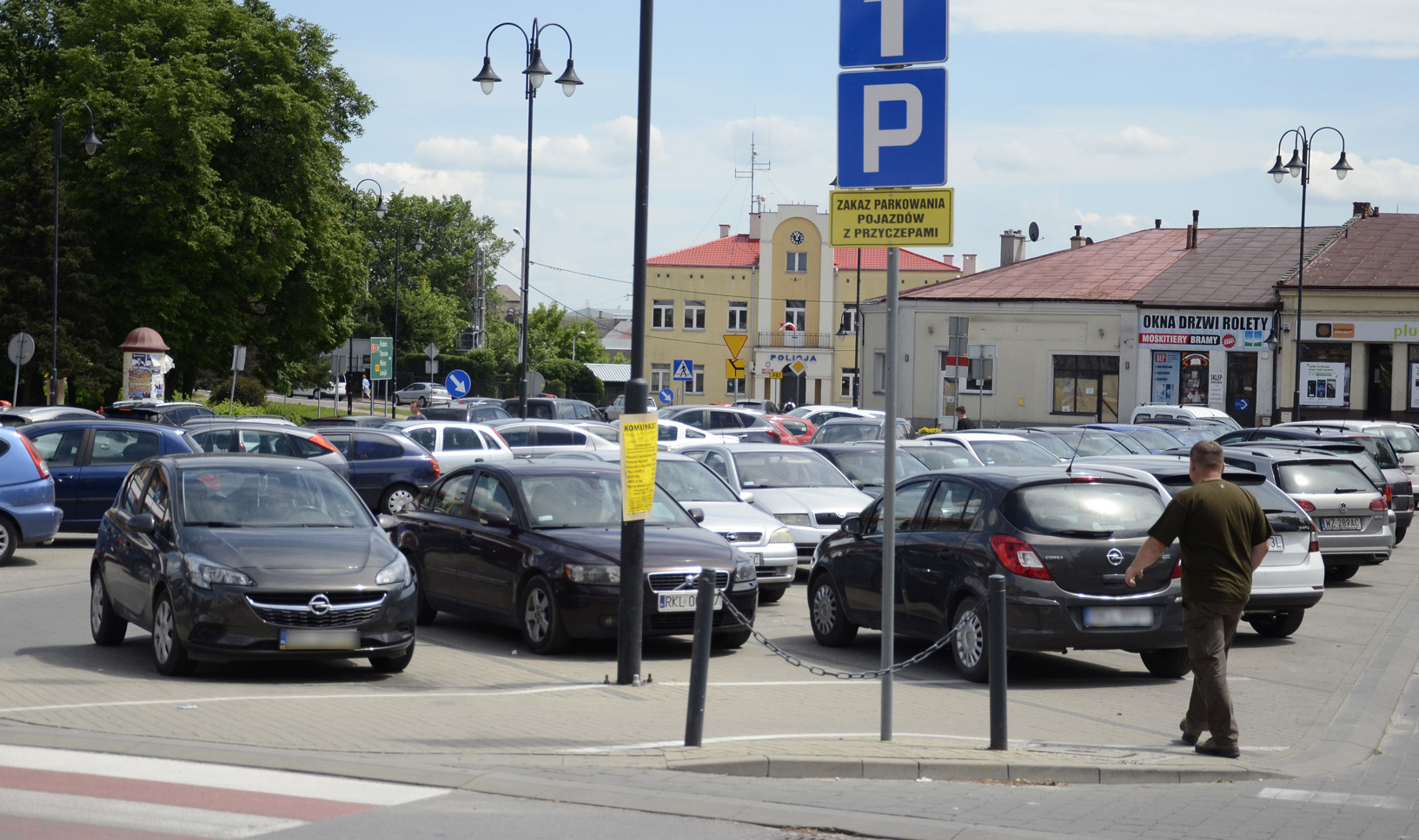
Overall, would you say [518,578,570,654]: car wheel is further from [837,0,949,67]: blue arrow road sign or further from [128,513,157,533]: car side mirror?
[837,0,949,67]: blue arrow road sign

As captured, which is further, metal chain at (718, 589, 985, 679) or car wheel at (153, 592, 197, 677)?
car wheel at (153, 592, 197, 677)

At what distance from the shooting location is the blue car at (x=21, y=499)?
17.4 m

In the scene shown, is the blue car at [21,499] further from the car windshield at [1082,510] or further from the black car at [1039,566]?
the car windshield at [1082,510]

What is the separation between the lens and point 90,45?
46.2 metres

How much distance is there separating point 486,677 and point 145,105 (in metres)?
39.2

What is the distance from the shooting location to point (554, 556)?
11.8 meters

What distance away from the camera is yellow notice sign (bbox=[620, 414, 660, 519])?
1016cm

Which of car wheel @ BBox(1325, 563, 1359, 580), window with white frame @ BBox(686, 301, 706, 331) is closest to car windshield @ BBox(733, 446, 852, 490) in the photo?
car wheel @ BBox(1325, 563, 1359, 580)

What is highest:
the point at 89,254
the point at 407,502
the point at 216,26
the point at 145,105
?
the point at 216,26

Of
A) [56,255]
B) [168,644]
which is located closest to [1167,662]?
[168,644]

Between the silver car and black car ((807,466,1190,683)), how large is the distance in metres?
5.41

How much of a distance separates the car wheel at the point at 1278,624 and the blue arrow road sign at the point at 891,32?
26.0 feet

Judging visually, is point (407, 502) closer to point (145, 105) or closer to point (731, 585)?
point (731, 585)

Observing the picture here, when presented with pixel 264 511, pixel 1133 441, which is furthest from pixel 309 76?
Answer: pixel 264 511
